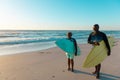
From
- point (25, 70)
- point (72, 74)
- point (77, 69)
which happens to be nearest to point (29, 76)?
point (25, 70)

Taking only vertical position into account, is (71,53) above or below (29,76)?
above

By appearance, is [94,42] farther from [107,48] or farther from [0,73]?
[0,73]

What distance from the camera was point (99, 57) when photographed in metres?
5.41

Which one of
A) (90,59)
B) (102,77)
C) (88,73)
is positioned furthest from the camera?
(88,73)

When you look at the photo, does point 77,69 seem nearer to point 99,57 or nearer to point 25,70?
point 99,57

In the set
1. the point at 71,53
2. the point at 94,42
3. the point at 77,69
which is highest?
the point at 94,42

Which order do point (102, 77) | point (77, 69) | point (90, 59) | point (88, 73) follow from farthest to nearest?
point (77, 69) < point (88, 73) < point (102, 77) < point (90, 59)

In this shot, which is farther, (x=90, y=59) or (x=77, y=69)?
(x=77, y=69)

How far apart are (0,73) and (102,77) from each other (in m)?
3.35

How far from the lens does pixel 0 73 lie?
5.98 meters

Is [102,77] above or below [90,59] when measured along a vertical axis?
below

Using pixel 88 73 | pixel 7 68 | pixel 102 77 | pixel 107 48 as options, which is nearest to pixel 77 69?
pixel 88 73

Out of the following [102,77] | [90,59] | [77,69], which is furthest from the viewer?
[77,69]

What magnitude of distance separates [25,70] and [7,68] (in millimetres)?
812
